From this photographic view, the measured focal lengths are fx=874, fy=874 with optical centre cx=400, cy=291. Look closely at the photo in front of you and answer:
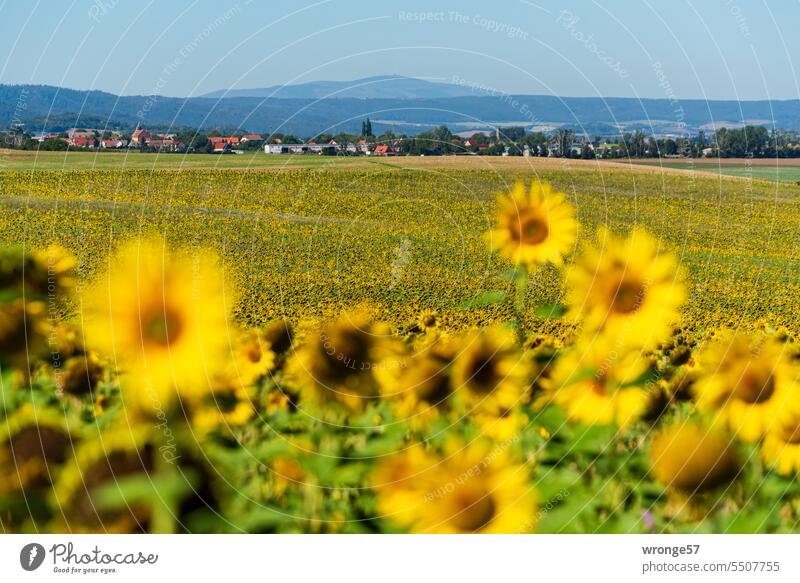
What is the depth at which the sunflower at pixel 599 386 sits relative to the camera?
7.46 ft

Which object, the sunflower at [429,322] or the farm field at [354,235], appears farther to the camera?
the farm field at [354,235]

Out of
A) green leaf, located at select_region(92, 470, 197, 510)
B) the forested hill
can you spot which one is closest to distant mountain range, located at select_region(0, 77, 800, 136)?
the forested hill

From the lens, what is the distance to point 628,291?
249 centimetres

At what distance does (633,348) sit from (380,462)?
0.76 m

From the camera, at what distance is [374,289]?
191 inches

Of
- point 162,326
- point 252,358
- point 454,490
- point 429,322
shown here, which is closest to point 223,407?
point 252,358

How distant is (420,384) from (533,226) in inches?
40.1

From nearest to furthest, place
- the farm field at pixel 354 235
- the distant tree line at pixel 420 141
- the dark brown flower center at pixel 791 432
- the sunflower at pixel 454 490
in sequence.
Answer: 1. the sunflower at pixel 454 490
2. the dark brown flower center at pixel 791 432
3. the distant tree line at pixel 420 141
4. the farm field at pixel 354 235

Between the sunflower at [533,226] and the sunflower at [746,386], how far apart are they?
2.36ft

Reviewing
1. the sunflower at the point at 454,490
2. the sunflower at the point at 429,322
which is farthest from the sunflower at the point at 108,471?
the sunflower at the point at 429,322

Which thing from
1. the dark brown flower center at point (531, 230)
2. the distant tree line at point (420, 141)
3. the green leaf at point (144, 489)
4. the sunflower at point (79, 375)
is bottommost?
the green leaf at point (144, 489)

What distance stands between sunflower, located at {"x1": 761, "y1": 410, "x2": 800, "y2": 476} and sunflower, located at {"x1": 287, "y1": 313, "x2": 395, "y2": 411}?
1083 mm

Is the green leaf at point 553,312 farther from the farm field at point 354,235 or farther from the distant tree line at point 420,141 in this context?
the distant tree line at point 420,141

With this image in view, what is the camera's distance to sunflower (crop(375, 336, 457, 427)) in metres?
2.16
